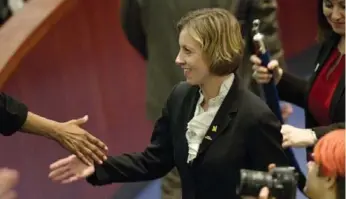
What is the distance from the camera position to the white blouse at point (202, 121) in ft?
8.80

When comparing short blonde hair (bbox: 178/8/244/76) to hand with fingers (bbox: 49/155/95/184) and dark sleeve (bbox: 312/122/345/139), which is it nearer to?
dark sleeve (bbox: 312/122/345/139)

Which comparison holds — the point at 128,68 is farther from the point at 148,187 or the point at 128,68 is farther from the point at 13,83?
the point at 13,83

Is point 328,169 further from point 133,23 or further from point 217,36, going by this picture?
point 133,23

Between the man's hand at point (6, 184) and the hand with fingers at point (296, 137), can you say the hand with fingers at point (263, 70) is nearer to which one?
the hand with fingers at point (296, 137)

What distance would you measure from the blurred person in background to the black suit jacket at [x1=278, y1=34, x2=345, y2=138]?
167 mm

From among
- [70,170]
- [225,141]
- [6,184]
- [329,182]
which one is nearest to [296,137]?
[225,141]

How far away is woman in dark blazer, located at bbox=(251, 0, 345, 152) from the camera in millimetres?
3020

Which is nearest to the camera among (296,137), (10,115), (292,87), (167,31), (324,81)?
(296,137)

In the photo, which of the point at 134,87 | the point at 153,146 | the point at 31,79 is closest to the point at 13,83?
the point at 31,79

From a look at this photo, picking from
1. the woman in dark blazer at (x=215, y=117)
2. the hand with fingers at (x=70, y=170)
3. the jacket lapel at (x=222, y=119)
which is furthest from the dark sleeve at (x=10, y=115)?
the jacket lapel at (x=222, y=119)

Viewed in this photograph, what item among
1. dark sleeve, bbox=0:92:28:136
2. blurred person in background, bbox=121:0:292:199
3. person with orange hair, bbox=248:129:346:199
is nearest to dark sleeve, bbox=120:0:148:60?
blurred person in background, bbox=121:0:292:199

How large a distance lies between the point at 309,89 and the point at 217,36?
764mm

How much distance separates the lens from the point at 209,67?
8.65 feet

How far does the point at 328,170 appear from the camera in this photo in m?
2.40
